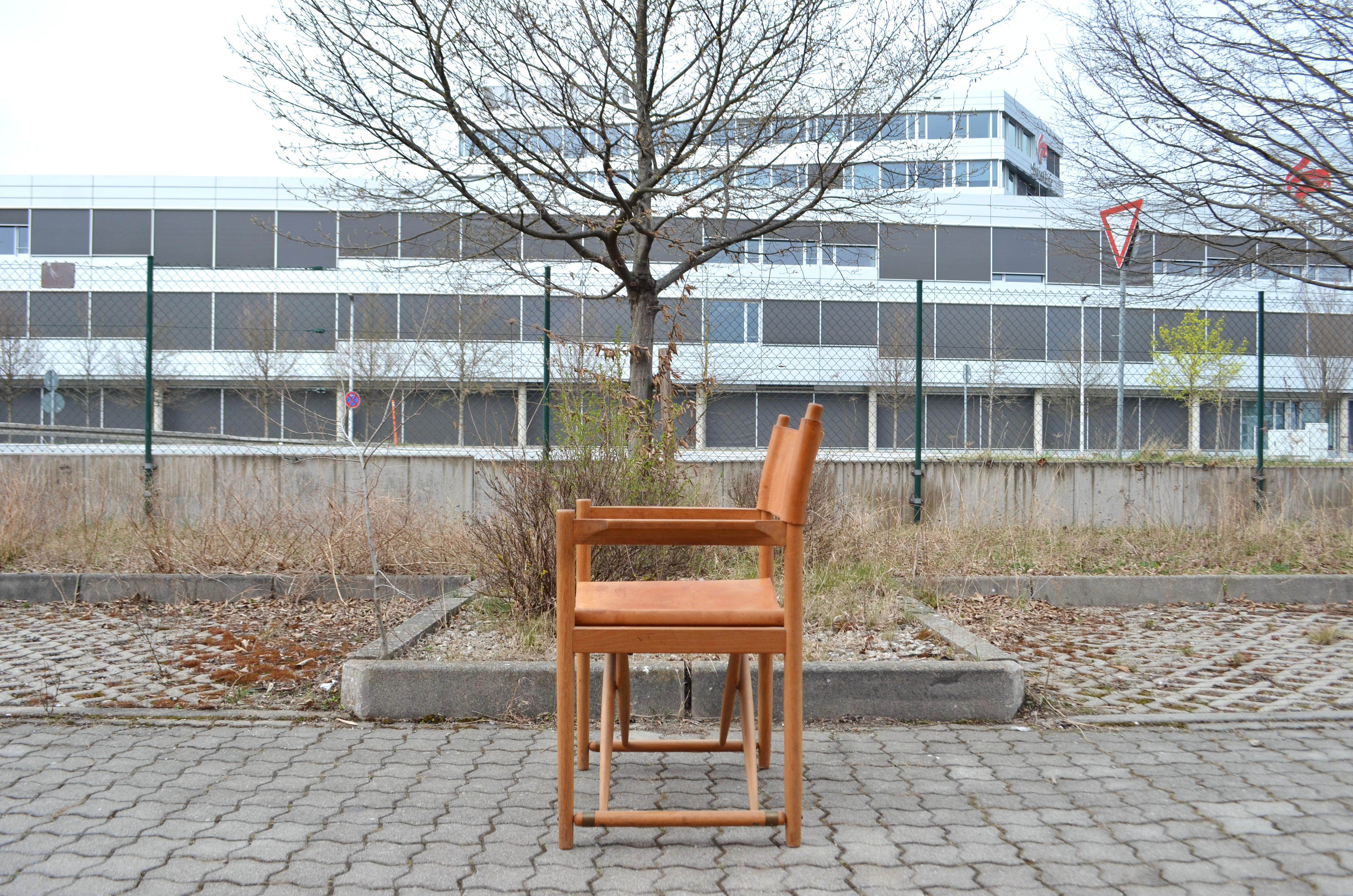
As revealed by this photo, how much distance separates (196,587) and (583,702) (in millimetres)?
4088

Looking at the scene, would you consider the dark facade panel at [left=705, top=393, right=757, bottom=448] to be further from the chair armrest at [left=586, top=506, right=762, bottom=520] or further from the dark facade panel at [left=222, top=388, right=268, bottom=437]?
the dark facade panel at [left=222, top=388, right=268, bottom=437]

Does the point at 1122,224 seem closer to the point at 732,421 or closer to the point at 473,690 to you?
the point at 732,421

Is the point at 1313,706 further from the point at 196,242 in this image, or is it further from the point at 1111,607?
the point at 196,242

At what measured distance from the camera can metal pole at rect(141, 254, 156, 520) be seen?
746 cm

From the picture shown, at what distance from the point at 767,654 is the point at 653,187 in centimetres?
520

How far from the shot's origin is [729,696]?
3090 mm

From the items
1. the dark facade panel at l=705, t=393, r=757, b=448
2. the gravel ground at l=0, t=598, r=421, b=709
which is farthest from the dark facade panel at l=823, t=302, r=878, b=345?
the gravel ground at l=0, t=598, r=421, b=709

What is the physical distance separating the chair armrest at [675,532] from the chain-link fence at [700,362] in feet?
4.94

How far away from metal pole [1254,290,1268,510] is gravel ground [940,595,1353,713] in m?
2.26

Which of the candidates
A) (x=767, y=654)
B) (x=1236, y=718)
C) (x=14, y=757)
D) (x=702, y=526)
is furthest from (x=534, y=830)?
(x=1236, y=718)

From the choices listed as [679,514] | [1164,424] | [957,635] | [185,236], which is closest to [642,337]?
[957,635]

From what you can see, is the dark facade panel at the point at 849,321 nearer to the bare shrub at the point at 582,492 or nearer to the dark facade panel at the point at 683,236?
the dark facade panel at the point at 683,236

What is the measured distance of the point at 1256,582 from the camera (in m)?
6.42

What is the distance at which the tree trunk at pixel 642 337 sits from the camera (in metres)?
6.81
